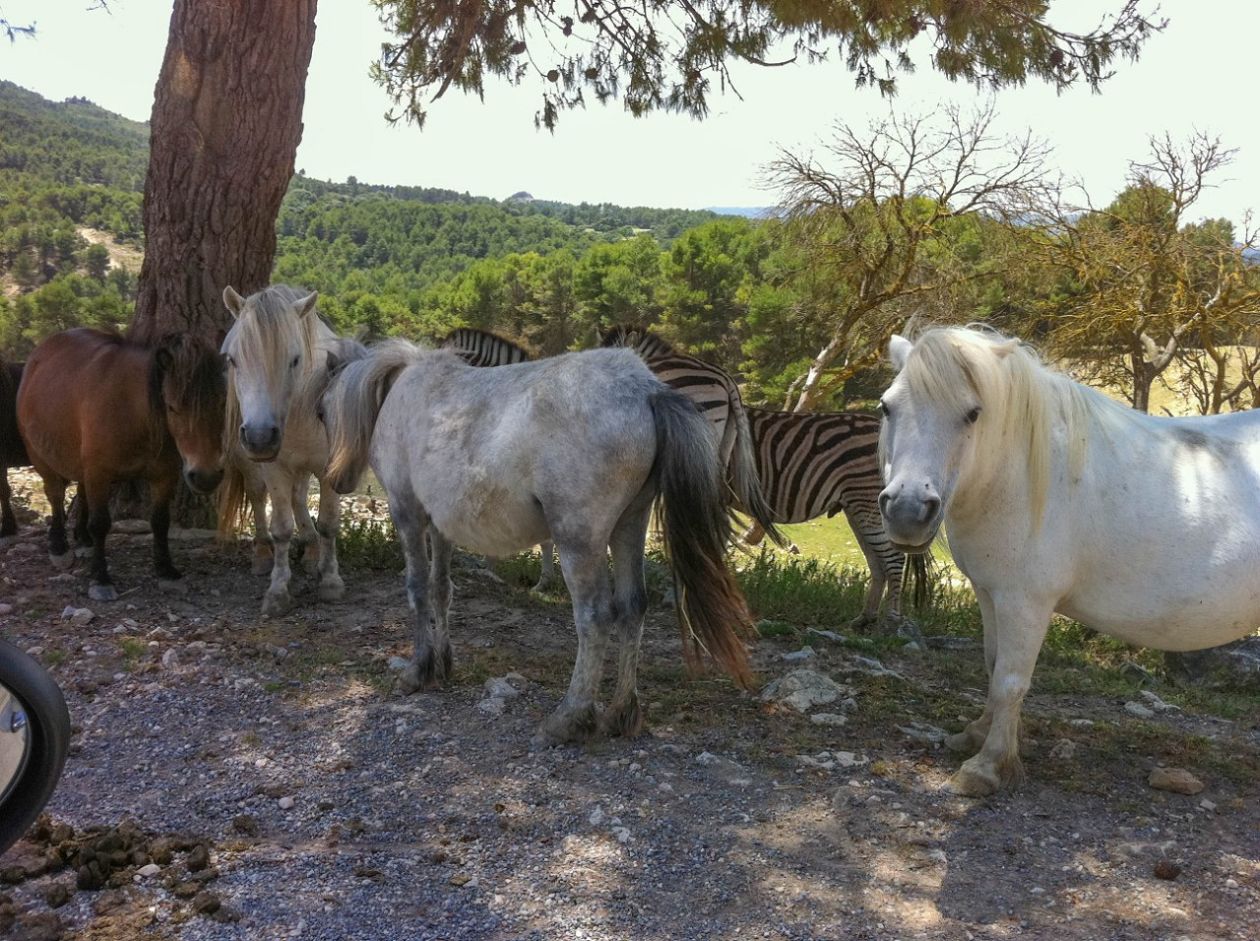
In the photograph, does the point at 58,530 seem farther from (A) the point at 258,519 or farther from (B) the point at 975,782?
(B) the point at 975,782

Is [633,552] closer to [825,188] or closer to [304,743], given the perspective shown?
[304,743]

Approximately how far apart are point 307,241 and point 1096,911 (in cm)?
5615

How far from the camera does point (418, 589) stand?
4.67 meters

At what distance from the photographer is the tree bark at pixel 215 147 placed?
659 cm

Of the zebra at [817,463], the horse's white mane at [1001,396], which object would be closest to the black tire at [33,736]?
the horse's white mane at [1001,396]

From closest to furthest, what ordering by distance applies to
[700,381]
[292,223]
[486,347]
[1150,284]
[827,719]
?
[827,719] → [700,381] → [486,347] → [1150,284] → [292,223]

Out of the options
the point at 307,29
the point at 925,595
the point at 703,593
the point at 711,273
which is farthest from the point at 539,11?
the point at 711,273

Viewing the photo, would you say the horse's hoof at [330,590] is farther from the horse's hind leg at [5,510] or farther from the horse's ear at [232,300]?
the horse's hind leg at [5,510]

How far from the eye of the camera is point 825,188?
16766 mm

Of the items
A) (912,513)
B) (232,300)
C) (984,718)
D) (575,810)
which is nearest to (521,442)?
(575,810)

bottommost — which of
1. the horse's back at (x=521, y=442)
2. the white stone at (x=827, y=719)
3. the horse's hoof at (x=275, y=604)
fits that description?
the horse's hoof at (x=275, y=604)

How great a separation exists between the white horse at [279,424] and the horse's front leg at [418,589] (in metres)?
0.99

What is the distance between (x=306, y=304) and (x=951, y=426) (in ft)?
12.0

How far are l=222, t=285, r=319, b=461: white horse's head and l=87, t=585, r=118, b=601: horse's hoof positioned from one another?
1394 mm
